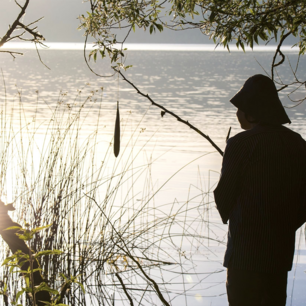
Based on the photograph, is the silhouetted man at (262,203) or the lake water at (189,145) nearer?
the silhouetted man at (262,203)

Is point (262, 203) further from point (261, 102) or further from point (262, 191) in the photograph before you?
point (261, 102)

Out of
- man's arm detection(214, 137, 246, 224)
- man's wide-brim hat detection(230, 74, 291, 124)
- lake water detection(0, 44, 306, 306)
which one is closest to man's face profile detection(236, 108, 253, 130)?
man's wide-brim hat detection(230, 74, 291, 124)

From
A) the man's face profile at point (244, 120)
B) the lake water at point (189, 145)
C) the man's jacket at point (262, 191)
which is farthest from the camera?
the lake water at point (189, 145)

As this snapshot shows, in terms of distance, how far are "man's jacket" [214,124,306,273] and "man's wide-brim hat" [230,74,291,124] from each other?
0.18 feet

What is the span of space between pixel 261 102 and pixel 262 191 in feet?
1.06

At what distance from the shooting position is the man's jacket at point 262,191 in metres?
1.72

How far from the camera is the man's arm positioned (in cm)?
173

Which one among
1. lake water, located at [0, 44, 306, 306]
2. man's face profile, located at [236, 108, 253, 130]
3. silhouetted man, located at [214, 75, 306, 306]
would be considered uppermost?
man's face profile, located at [236, 108, 253, 130]

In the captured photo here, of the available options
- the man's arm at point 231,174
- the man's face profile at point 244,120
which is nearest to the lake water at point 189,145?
the man's face profile at point 244,120

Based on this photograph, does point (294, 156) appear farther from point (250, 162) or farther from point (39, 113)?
point (39, 113)

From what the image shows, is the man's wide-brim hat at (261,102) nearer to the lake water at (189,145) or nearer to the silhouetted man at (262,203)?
the silhouetted man at (262,203)

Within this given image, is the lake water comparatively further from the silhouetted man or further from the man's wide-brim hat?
the silhouetted man

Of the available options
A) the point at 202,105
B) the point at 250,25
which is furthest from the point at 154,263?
the point at 202,105

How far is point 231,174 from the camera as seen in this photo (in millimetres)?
1735
